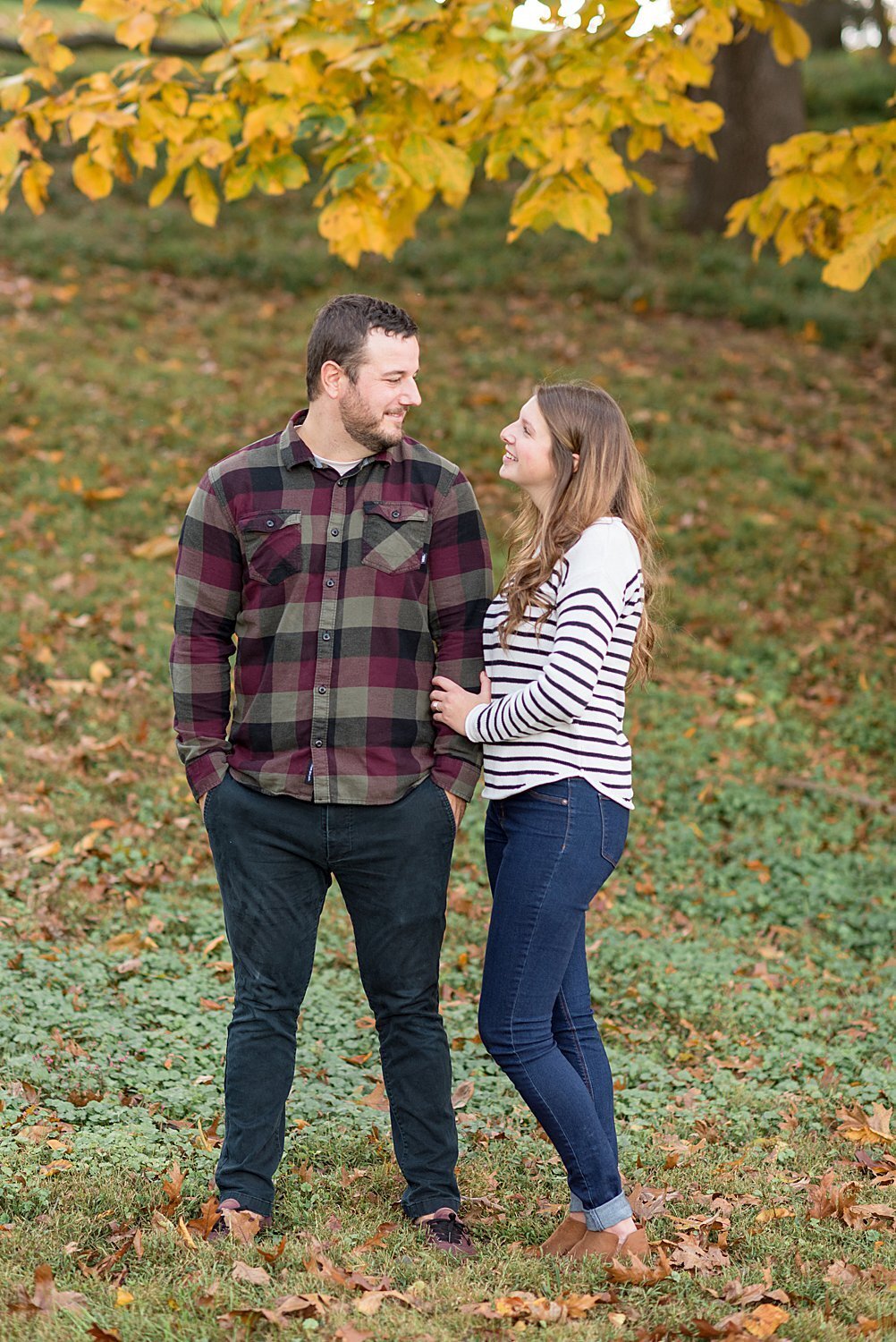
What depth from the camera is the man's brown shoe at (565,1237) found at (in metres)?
3.59

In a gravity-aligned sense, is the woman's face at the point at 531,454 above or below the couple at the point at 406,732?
above

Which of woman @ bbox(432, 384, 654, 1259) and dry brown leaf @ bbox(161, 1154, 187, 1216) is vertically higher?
woman @ bbox(432, 384, 654, 1259)

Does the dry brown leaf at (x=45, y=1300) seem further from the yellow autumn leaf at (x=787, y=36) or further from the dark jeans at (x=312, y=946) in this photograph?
the yellow autumn leaf at (x=787, y=36)

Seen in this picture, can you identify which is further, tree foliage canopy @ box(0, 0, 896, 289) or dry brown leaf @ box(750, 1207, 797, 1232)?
tree foliage canopy @ box(0, 0, 896, 289)

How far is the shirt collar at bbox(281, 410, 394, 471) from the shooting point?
3.59m

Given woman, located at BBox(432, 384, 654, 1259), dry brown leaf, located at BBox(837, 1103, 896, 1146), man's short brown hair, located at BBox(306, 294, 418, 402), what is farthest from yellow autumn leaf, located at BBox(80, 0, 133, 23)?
dry brown leaf, located at BBox(837, 1103, 896, 1146)

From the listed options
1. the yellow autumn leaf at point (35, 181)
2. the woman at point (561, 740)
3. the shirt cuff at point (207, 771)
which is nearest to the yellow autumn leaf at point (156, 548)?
the yellow autumn leaf at point (35, 181)

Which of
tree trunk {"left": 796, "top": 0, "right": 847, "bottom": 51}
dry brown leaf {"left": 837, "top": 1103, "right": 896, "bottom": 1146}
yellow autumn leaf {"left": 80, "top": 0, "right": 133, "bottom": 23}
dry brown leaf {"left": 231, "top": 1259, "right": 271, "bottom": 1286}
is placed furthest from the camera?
tree trunk {"left": 796, "top": 0, "right": 847, "bottom": 51}

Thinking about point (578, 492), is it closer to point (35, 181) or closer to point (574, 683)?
point (574, 683)

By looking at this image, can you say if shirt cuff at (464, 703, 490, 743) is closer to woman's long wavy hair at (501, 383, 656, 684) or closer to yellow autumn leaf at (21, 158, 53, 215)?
woman's long wavy hair at (501, 383, 656, 684)

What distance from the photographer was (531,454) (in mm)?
3525

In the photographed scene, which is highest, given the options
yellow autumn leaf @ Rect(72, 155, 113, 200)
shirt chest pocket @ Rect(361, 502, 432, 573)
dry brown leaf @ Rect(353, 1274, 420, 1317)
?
yellow autumn leaf @ Rect(72, 155, 113, 200)

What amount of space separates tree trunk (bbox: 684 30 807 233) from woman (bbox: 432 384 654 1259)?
12.0 metres

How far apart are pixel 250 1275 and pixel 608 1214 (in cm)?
95
